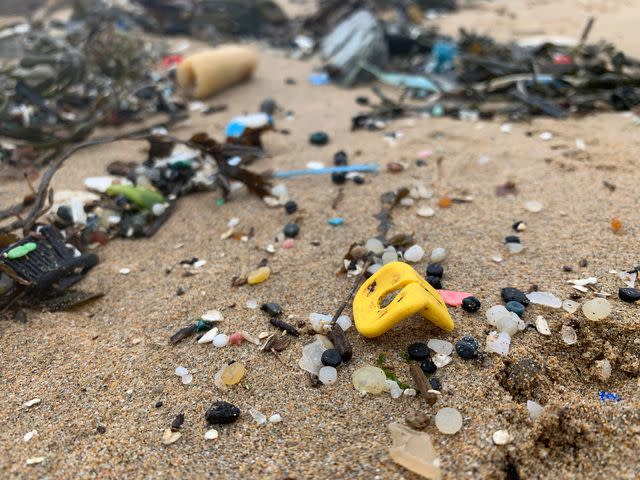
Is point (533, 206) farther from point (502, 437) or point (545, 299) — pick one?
point (502, 437)

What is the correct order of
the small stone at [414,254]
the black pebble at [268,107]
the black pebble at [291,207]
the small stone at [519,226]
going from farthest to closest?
the black pebble at [268,107], the black pebble at [291,207], the small stone at [519,226], the small stone at [414,254]

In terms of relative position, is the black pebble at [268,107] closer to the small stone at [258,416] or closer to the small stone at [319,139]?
the small stone at [319,139]

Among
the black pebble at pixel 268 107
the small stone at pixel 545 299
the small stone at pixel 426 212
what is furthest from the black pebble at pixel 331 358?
the black pebble at pixel 268 107

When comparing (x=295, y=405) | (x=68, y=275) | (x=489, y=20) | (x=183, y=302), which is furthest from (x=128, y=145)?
(x=489, y=20)

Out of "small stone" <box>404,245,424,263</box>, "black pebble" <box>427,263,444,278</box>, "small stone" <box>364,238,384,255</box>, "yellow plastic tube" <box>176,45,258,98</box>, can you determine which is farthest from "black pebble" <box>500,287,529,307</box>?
"yellow plastic tube" <box>176,45,258,98</box>

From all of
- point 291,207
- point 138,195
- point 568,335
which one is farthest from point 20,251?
point 568,335

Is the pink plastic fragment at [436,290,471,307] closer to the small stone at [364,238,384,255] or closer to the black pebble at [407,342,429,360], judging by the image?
the black pebble at [407,342,429,360]
